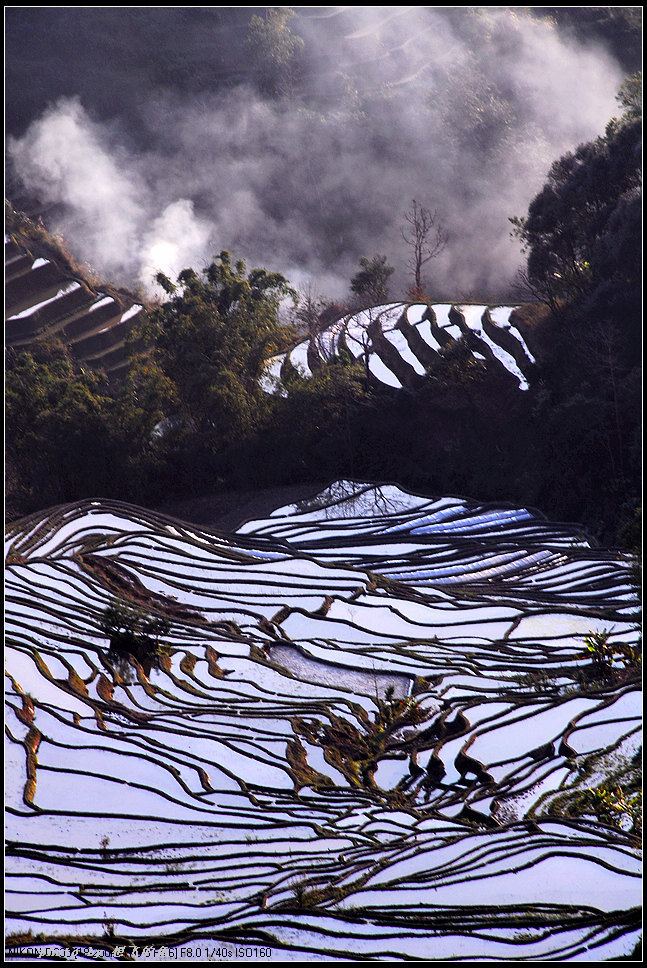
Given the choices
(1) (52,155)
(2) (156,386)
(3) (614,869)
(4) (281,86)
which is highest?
(4) (281,86)

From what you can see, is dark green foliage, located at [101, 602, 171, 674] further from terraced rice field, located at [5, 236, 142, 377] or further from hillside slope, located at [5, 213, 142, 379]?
hillside slope, located at [5, 213, 142, 379]

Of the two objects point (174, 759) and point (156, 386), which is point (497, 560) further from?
point (156, 386)

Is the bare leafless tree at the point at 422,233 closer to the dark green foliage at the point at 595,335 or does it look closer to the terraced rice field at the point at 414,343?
the terraced rice field at the point at 414,343

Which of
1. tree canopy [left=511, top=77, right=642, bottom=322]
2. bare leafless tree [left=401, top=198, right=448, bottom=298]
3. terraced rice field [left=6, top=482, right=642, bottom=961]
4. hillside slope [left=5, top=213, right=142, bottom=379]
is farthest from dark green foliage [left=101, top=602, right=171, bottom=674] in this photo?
bare leafless tree [left=401, top=198, right=448, bottom=298]

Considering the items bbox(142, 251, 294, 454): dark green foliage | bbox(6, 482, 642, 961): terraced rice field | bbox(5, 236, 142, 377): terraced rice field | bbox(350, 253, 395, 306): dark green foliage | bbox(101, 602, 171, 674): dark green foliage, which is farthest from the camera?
bbox(5, 236, 142, 377): terraced rice field

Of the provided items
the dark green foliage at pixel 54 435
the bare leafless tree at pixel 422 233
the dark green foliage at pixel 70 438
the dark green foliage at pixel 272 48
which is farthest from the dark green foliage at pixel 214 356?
the dark green foliage at pixel 272 48

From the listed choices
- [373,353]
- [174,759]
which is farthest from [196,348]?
[174,759]

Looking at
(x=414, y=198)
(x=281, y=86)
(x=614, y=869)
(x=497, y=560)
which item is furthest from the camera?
(x=281, y=86)
